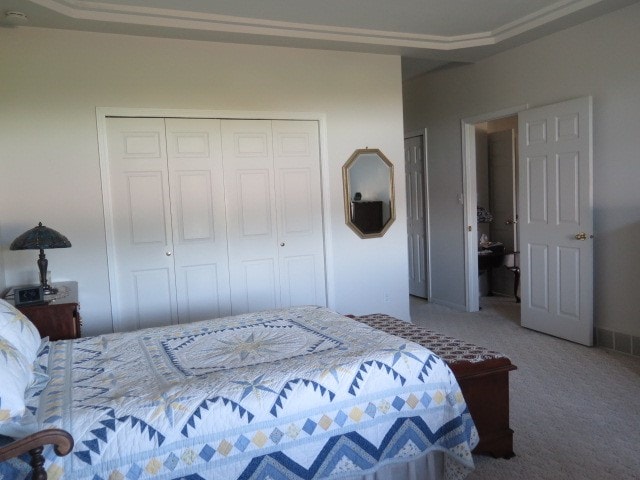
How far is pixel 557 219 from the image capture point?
13.8 feet

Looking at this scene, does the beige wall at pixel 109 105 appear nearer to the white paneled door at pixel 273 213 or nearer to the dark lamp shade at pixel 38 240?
the white paneled door at pixel 273 213

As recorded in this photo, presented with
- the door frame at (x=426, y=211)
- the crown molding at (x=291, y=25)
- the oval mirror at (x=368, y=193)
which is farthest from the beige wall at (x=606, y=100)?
the oval mirror at (x=368, y=193)

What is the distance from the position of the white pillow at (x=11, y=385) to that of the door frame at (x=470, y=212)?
172 inches

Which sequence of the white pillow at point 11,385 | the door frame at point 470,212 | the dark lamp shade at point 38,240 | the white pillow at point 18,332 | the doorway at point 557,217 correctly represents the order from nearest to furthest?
the white pillow at point 11,385 < the white pillow at point 18,332 < the dark lamp shade at point 38,240 < the doorway at point 557,217 < the door frame at point 470,212

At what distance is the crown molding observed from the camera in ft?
11.3

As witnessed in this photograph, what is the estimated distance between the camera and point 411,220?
6.19 metres

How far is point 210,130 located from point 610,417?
3319 mm

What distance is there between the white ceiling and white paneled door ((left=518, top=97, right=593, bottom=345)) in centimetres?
69

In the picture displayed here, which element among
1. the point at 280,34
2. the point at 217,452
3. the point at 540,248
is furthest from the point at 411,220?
the point at 217,452

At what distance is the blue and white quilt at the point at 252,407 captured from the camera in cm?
158

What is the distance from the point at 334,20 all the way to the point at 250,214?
1641 millimetres

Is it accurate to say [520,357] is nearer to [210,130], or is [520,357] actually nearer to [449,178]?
[449,178]

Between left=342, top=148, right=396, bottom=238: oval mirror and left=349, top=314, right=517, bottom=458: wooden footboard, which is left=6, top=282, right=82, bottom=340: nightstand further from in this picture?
left=342, top=148, right=396, bottom=238: oval mirror

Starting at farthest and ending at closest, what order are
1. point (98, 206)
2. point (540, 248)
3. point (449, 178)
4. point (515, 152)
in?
Result: point (515, 152) → point (449, 178) → point (540, 248) → point (98, 206)
